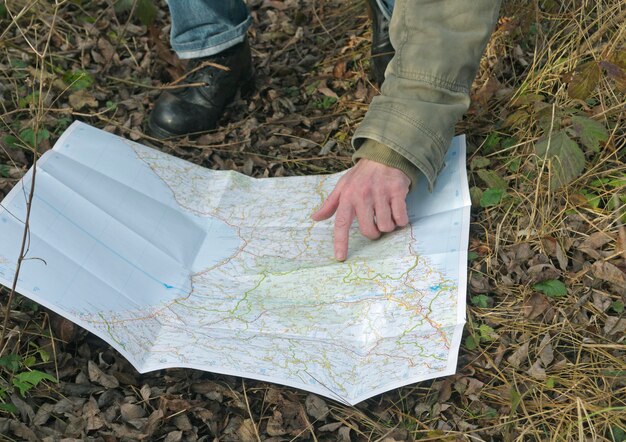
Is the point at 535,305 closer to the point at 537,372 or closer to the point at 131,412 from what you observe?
the point at 537,372

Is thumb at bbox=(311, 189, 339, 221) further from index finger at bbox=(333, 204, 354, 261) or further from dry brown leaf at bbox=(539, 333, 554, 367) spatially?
dry brown leaf at bbox=(539, 333, 554, 367)

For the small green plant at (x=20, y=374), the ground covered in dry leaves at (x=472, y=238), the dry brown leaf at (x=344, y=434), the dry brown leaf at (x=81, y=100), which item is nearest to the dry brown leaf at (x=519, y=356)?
the ground covered in dry leaves at (x=472, y=238)

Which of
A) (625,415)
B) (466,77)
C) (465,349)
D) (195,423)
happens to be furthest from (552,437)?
(466,77)

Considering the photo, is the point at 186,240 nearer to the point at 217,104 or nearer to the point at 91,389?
the point at 91,389

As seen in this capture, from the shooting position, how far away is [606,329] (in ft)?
5.17

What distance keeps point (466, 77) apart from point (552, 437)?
909mm

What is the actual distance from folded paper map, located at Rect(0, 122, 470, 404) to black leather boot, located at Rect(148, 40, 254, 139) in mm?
284

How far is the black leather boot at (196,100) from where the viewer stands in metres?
2.31

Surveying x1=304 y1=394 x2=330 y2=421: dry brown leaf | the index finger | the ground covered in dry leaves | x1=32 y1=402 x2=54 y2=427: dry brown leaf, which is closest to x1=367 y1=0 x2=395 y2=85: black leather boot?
the ground covered in dry leaves

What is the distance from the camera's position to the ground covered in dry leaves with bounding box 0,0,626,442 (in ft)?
4.85

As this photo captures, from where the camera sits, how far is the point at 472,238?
1837 mm

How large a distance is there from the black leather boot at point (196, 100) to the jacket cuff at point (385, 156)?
81 cm

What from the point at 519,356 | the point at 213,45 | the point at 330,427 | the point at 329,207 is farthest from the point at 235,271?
the point at 213,45

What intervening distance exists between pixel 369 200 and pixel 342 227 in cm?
10
